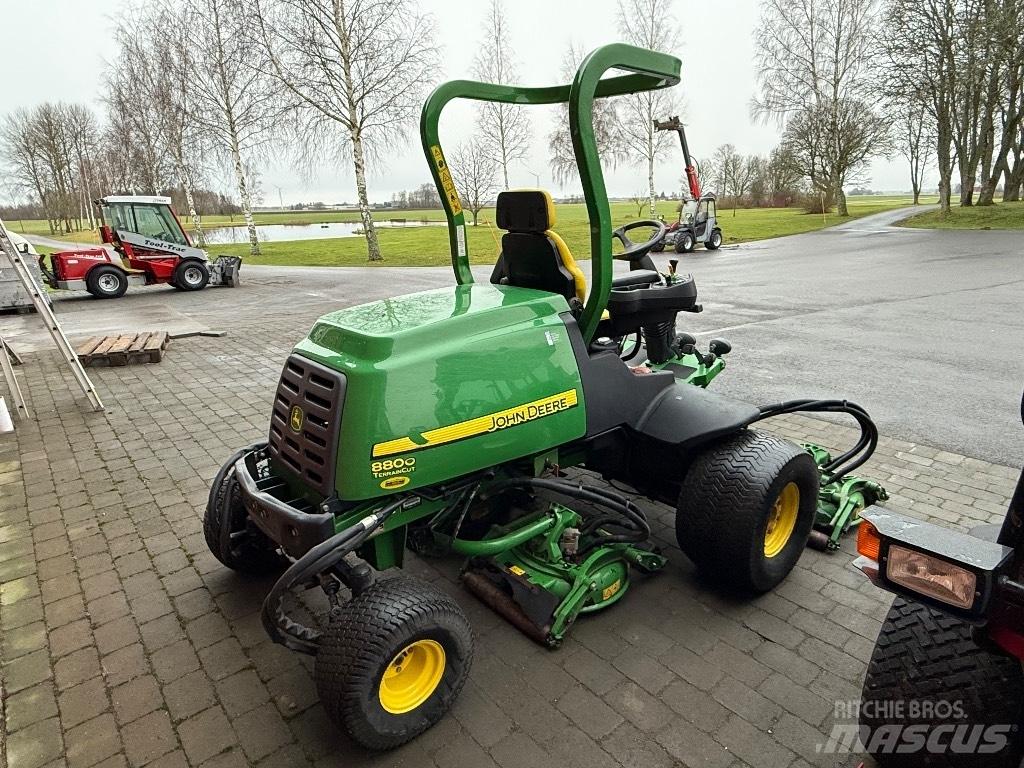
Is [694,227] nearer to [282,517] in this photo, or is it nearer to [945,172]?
[945,172]

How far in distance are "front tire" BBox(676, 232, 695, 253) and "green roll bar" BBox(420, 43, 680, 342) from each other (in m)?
17.4

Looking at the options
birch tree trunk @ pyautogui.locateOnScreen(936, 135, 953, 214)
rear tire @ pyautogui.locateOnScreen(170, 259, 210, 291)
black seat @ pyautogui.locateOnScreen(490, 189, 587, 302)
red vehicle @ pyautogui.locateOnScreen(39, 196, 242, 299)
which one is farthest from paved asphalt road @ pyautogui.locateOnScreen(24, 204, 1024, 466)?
birch tree trunk @ pyautogui.locateOnScreen(936, 135, 953, 214)

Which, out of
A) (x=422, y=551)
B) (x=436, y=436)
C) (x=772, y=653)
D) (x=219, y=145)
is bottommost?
(x=772, y=653)

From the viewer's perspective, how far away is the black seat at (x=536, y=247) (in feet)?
9.19

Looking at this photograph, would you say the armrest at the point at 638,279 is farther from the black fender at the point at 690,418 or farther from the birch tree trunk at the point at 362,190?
the birch tree trunk at the point at 362,190

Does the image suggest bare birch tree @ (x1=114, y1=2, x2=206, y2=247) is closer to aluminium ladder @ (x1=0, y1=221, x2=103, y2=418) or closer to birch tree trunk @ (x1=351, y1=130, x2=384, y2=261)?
birch tree trunk @ (x1=351, y1=130, x2=384, y2=261)

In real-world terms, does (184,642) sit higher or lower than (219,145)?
Answer: lower

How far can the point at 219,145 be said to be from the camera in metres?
25.5

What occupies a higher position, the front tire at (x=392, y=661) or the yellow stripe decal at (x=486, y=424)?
the yellow stripe decal at (x=486, y=424)

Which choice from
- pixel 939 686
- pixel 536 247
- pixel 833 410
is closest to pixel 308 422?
pixel 536 247

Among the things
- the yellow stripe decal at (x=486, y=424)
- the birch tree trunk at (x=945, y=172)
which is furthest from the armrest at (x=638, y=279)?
the birch tree trunk at (x=945, y=172)

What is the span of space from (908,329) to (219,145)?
26043mm

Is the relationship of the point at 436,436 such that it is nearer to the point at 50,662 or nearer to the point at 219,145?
the point at 50,662

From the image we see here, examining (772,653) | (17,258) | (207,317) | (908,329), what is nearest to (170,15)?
(207,317)
